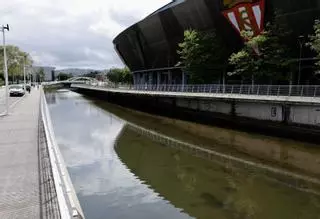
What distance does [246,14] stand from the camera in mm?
39375

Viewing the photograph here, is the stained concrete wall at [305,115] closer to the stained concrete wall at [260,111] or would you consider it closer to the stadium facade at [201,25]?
the stained concrete wall at [260,111]

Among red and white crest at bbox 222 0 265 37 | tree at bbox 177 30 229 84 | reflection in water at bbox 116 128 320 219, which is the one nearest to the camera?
reflection in water at bbox 116 128 320 219

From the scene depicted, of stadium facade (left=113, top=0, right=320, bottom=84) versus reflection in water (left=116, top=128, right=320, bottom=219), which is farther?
stadium facade (left=113, top=0, right=320, bottom=84)

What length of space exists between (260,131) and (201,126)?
20.5 feet

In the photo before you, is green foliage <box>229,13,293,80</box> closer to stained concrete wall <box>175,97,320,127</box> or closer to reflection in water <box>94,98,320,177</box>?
stained concrete wall <box>175,97,320,127</box>

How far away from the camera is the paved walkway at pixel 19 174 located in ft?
24.7

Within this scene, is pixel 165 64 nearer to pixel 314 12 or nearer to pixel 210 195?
pixel 314 12

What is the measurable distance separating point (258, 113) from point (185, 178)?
63.0 feet

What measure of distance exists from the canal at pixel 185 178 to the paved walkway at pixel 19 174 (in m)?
2.36

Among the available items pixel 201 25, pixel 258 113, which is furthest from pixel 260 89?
pixel 201 25

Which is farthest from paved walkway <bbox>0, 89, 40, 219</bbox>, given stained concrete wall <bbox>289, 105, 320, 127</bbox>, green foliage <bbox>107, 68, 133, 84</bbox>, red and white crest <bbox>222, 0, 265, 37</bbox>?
green foliage <bbox>107, 68, 133, 84</bbox>

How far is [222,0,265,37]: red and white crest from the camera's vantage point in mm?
37438

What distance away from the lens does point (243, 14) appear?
131 ft

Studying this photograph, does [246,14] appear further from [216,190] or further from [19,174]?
[19,174]
